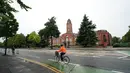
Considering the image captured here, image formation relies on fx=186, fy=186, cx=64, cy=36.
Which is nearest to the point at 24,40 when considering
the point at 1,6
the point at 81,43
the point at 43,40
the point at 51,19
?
the point at 43,40

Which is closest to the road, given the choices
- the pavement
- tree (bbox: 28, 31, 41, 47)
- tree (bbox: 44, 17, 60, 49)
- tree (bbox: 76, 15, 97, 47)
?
the pavement

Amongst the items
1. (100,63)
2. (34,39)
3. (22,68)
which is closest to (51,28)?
(34,39)

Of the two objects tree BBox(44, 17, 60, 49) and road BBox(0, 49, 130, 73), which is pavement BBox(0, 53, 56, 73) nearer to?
road BBox(0, 49, 130, 73)

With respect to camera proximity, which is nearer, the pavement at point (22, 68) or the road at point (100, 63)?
the road at point (100, 63)

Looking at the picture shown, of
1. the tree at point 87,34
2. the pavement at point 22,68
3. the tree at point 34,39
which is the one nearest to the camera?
the pavement at point 22,68

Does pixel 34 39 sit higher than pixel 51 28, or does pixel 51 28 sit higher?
pixel 51 28

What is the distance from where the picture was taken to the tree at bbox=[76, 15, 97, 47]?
5938 cm

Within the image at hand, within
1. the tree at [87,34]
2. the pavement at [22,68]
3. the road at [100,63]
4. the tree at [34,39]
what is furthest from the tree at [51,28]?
the pavement at [22,68]

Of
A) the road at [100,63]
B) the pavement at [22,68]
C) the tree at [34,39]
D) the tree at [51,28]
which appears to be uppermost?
the tree at [51,28]

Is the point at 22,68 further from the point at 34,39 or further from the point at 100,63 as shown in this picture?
the point at 34,39

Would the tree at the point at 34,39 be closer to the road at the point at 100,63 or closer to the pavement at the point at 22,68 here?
the road at the point at 100,63

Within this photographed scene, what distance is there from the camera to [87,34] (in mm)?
59656

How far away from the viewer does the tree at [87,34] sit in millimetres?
59378

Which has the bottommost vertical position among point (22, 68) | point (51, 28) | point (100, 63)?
point (22, 68)
